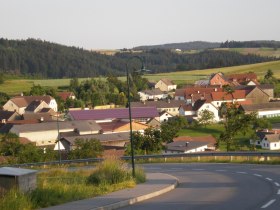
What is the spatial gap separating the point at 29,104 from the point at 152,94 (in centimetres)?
4316

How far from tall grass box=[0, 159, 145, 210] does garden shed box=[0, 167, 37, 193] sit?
0.26 metres

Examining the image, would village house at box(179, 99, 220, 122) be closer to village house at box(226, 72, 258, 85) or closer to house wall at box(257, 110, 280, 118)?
house wall at box(257, 110, 280, 118)

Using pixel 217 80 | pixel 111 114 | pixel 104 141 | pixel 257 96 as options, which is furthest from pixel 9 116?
pixel 217 80

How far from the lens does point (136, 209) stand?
1478cm

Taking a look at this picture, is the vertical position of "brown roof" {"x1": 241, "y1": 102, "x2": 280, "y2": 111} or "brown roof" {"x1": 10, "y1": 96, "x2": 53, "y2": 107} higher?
"brown roof" {"x1": 10, "y1": 96, "x2": 53, "y2": 107}

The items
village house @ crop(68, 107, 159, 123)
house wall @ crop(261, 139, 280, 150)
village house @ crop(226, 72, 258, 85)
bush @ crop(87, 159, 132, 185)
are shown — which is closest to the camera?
bush @ crop(87, 159, 132, 185)

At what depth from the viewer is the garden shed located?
1469 cm

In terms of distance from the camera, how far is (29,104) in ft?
397

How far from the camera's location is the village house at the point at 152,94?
152 metres

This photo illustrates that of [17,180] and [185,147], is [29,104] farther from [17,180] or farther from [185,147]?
[17,180]

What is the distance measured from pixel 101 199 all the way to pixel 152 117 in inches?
3479

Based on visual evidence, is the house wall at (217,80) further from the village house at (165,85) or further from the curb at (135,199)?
the curb at (135,199)

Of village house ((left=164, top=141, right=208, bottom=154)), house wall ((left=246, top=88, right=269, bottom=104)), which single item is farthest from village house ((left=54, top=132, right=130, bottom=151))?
house wall ((left=246, top=88, right=269, bottom=104))

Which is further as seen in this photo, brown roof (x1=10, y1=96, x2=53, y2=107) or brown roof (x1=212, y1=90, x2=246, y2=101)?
brown roof (x1=212, y1=90, x2=246, y2=101)
